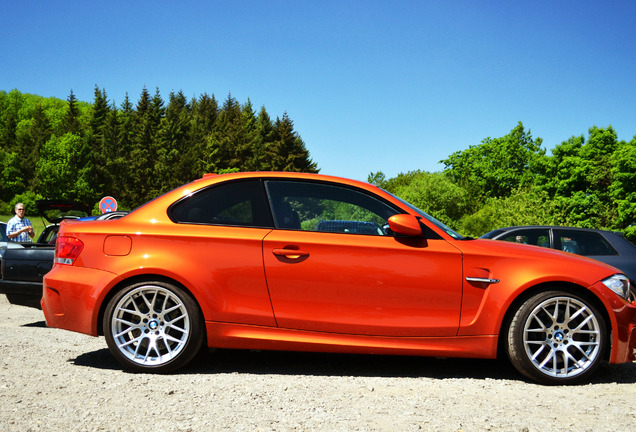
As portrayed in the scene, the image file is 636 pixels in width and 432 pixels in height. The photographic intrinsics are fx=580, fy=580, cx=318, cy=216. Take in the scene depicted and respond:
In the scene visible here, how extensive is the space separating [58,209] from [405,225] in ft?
22.1

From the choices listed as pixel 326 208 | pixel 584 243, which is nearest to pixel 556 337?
pixel 326 208

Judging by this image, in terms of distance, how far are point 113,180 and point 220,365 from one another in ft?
262

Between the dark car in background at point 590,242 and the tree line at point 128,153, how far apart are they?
68783 millimetres

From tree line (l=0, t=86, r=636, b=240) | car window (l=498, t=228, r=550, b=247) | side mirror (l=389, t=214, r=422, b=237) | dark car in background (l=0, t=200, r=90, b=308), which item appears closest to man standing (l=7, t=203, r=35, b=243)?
dark car in background (l=0, t=200, r=90, b=308)

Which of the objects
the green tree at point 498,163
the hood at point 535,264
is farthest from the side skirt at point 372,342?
the green tree at point 498,163

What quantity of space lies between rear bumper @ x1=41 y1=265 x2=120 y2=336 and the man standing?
7197mm

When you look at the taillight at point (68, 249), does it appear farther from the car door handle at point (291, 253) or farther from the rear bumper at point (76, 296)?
the car door handle at point (291, 253)

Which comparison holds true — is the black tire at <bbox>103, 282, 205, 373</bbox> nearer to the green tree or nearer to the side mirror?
the side mirror

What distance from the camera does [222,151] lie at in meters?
81.1

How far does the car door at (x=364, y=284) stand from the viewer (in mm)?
4617

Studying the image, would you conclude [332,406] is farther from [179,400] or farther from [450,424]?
[179,400]

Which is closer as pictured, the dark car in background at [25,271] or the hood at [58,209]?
the dark car in background at [25,271]

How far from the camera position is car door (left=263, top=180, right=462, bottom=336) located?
15.1 feet

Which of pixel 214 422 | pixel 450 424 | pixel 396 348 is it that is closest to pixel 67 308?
pixel 214 422
